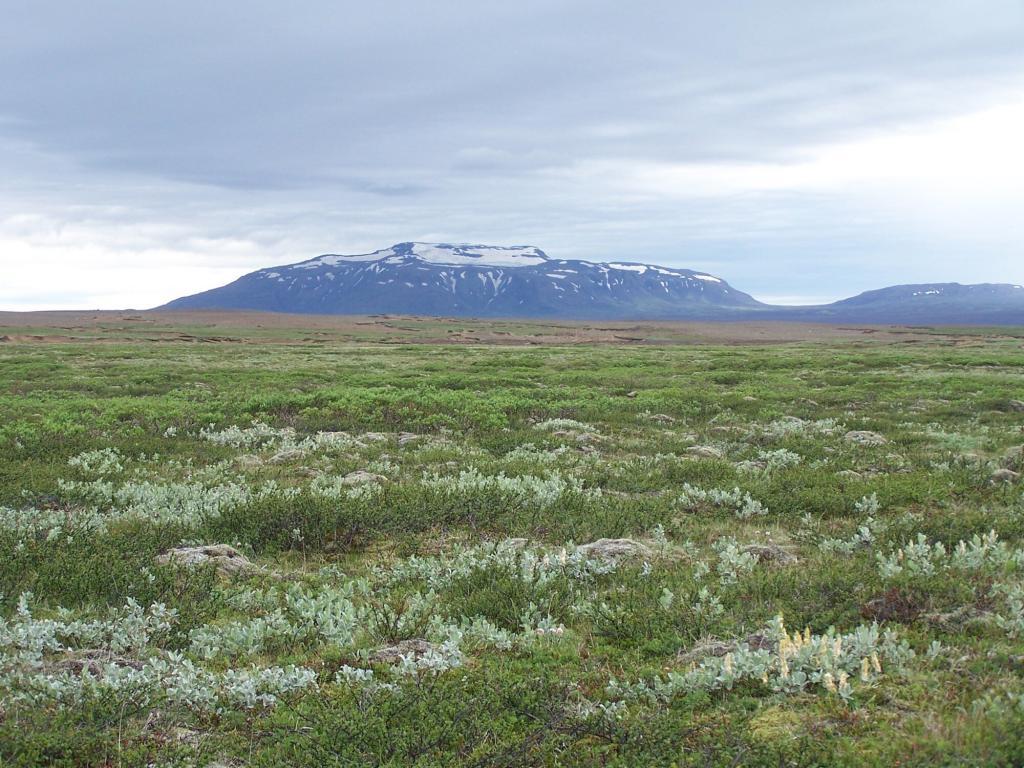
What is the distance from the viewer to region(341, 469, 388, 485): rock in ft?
35.9

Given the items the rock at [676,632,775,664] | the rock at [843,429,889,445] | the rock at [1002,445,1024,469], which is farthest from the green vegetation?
the rock at [843,429,889,445]

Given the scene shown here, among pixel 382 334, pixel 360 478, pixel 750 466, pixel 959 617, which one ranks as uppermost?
pixel 382 334

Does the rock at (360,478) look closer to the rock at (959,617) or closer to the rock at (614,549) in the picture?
the rock at (614,549)

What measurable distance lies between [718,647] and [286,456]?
1047 cm

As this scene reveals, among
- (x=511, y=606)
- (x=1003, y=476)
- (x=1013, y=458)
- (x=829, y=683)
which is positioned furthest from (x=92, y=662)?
(x=1013, y=458)

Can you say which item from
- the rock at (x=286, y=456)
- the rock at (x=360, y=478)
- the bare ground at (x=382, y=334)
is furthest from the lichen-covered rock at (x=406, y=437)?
the bare ground at (x=382, y=334)

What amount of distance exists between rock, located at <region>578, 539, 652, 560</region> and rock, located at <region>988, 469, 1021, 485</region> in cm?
653

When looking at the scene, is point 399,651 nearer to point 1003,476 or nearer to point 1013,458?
point 1003,476

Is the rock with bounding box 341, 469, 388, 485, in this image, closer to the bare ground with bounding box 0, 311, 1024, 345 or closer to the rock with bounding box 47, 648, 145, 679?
the rock with bounding box 47, 648, 145, 679

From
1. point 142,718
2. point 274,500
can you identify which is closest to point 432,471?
point 274,500

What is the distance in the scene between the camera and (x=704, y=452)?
13.9 meters

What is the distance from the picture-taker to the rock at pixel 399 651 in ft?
16.3

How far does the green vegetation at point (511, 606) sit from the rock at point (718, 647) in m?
0.02

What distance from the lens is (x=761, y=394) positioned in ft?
76.7
